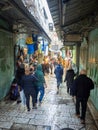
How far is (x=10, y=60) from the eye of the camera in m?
13.0

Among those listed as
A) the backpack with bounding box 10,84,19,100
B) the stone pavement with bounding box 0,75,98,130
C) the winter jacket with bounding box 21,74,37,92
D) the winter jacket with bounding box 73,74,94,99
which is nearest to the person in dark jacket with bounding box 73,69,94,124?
the winter jacket with bounding box 73,74,94,99

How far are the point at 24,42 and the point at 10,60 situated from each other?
4736 mm

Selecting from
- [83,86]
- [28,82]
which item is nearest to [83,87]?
[83,86]

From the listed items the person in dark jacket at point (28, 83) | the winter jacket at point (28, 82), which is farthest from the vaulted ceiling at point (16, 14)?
the winter jacket at point (28, 82)

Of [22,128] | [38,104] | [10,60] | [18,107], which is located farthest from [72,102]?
[22,128]

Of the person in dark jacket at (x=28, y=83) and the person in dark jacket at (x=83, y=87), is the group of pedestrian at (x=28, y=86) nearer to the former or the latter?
the person in dark jacket at (x=28, y=83)

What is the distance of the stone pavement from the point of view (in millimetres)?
8359

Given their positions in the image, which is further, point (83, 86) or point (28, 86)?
point (28, 86)

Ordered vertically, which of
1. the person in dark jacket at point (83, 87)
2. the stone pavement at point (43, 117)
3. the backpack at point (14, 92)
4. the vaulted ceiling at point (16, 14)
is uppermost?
the vaulted ceiling at point (16, 14)

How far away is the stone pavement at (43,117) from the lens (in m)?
8.36

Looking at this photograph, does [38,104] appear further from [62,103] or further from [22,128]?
[22,128]

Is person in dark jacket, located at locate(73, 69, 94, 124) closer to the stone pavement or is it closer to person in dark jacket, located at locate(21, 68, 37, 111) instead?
the stone pavement

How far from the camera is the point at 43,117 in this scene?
30.9ft

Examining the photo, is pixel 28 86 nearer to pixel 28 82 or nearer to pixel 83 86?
pixel 28 82
